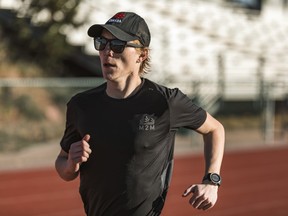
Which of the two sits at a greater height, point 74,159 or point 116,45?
point 116,45

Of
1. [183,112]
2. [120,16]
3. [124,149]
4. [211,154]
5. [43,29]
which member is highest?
[120,16]

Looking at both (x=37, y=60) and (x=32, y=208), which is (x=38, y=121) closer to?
(x=37, y=60)

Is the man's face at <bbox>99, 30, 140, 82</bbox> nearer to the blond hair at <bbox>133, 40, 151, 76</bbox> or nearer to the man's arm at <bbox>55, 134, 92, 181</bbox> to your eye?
the blond hair at <bbox>133, 40, 151, 76</bbox>

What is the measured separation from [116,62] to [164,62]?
765 inches

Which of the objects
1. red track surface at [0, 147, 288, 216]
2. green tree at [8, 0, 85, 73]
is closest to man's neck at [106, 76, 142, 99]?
red track surface at [0, 147, 288, 216]

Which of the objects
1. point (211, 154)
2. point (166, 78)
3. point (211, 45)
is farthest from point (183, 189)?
point (211, 45)

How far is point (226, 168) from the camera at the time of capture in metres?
14.2

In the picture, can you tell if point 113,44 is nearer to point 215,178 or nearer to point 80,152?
point 80,152

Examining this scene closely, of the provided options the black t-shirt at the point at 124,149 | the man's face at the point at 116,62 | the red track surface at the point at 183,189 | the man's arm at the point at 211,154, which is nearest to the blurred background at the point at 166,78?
the red track surface at the point at 183,189

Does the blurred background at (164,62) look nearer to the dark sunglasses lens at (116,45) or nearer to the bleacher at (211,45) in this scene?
the bleacher at (211,45)

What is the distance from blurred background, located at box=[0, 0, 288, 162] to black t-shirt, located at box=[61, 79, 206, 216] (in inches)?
456

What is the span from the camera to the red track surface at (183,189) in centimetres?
983

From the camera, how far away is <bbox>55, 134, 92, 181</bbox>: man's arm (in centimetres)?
324

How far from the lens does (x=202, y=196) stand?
11.4 feet
